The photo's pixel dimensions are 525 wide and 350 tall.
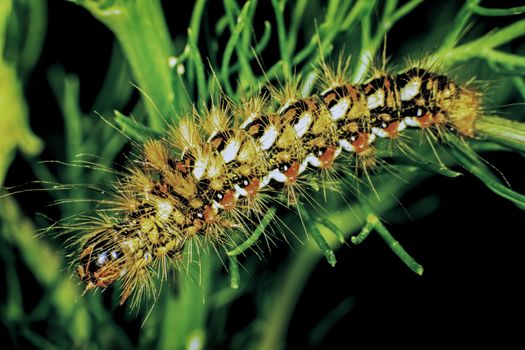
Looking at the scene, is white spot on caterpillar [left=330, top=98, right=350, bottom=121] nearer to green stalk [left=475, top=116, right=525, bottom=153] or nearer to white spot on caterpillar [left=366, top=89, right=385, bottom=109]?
white spot on caterpillar [left=366, top=89, right=385, bottom=109]

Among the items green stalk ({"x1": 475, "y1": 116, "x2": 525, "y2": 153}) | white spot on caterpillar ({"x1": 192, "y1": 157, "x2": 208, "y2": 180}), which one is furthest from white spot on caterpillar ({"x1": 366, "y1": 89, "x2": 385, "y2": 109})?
white spot on caterpillar ({"x1": 192, "y1": 157, "x2": 208, "y2": 180})

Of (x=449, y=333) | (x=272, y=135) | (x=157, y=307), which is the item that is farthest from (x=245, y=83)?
(x=449, y=333)

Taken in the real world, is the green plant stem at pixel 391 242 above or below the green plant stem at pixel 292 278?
above

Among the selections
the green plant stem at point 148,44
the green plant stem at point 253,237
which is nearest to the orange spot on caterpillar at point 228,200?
the green plant stem at point 253,237

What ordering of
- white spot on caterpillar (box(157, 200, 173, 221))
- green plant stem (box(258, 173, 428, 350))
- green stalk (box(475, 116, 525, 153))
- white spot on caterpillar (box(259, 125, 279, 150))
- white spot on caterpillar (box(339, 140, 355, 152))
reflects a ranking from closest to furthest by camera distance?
green stalk (box(475, 116, 525, 153)), white spot on caterpillar (box(157, 200, 173, 221)), white spot on caterpillar (box(259, 125, 279, 150)), white spot on caterpillar (box(339, 140, 355, 152)), green plant stem (box(258, 173, 428, 350))

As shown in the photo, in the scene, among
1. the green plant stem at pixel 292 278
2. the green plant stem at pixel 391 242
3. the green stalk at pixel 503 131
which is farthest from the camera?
the green plant stem at pixel 292 278

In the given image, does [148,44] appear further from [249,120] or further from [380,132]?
[380,132]

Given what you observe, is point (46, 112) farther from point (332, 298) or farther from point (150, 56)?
point (332, 298)

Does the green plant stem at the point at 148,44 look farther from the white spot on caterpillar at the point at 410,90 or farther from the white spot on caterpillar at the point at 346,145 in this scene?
the white spot on caterpillar at the point at 410,90
